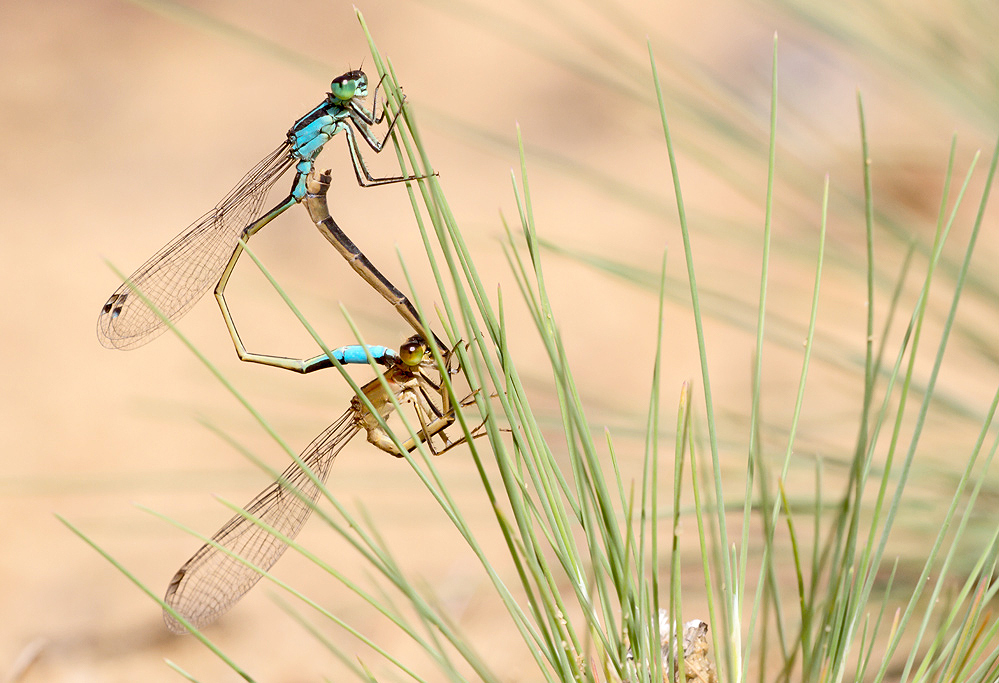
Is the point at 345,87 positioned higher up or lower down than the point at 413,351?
higher up

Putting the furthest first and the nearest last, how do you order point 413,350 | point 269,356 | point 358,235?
point 358,235 → point 269,356 → point 413,350

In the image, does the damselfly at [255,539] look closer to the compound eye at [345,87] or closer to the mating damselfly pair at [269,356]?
the mating damselfly pair at [269,356]

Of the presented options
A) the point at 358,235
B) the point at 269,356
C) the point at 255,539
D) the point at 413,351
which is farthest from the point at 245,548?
the point at 358,235

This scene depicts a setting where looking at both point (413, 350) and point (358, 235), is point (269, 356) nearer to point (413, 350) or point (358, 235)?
point (413, 350)

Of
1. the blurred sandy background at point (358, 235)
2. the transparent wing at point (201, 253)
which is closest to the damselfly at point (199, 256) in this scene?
the transparent wing at point (201, 253)

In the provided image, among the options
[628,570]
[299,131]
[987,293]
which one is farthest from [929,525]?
[299,131]

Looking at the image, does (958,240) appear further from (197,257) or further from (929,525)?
(197,257)

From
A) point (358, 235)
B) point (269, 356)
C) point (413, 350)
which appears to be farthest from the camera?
point (358, 235)
